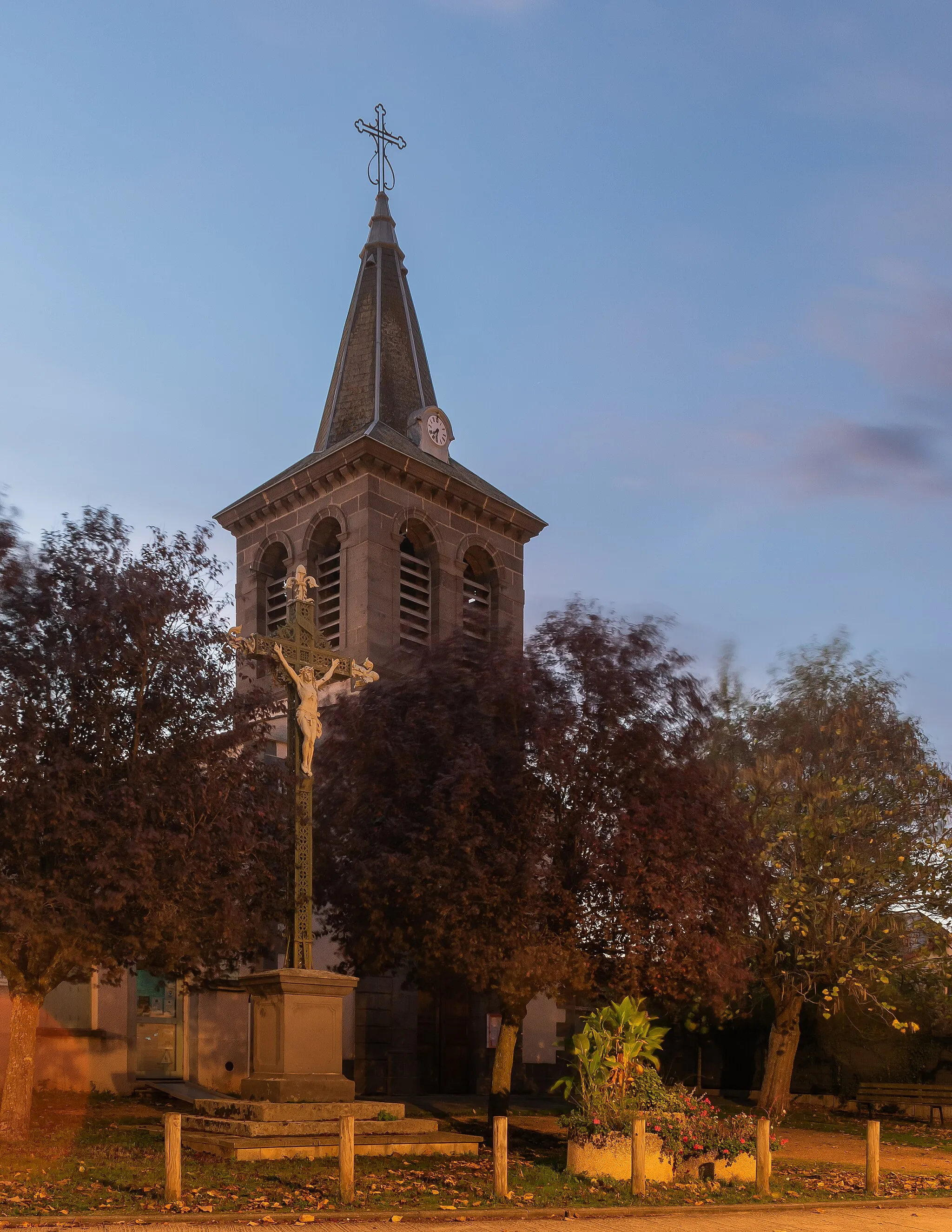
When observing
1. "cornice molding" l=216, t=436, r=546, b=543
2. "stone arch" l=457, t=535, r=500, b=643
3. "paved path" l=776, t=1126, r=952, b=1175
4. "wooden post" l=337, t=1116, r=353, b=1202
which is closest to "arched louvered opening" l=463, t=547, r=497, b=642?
"stone arch" l=457, t=535, r=500, b=643

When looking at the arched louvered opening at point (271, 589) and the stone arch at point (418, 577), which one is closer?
the stone arch at point (418, 577)

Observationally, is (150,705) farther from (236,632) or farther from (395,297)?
(395,297)

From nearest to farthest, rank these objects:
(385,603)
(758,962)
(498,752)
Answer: (498,752), (758,962), (385,603)

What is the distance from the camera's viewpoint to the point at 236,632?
15.5 meters

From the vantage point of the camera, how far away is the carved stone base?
1485 centimetres

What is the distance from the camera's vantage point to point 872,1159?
45.8 feet

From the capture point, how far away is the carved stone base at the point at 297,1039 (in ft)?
48.7

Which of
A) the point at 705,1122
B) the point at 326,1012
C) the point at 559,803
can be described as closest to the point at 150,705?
the point at 326,1012

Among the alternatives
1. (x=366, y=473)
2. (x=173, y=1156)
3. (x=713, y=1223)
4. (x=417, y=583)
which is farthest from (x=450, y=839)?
(x=417, y=583)

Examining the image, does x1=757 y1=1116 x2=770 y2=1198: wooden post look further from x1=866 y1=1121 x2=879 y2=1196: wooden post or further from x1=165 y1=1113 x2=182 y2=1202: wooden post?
x1=165 y1=1113 x2=182 y2=1202: wooden post

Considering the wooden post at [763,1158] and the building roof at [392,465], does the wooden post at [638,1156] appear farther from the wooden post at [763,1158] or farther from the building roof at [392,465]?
the building roof at [392,465]

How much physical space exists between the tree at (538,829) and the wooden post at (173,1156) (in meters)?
6.50

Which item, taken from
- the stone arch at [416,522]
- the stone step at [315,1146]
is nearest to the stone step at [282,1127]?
the stone step at [315,1146]

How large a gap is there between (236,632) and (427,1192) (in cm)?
644
